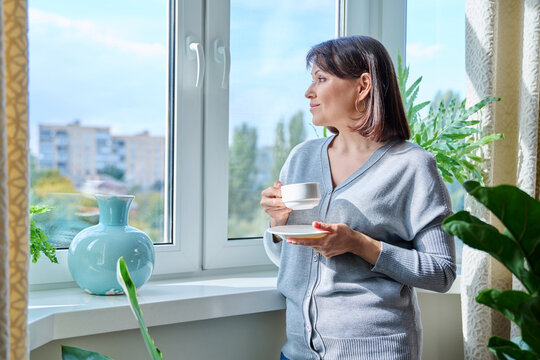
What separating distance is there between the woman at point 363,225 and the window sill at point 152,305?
13 cm

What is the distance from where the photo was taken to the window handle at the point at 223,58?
6.11ft

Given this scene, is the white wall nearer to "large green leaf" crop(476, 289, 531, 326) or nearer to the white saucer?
the white saucer

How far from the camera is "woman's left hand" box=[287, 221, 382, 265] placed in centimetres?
131

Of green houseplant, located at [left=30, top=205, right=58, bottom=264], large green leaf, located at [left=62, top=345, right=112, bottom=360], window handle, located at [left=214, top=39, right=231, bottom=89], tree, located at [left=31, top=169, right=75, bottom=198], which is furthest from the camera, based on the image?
window handle, located at [left=214, top=39, right=231, bottom=89]

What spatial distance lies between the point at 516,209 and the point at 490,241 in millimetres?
40

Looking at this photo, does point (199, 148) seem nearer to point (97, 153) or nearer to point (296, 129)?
point (97, 153)

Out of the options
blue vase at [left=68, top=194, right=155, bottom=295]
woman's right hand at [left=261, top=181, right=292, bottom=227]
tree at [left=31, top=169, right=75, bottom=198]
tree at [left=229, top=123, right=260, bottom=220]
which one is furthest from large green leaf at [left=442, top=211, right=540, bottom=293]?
tree at [left=229, top=123, right=260, bottom=220]

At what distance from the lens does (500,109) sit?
1797 millimetres

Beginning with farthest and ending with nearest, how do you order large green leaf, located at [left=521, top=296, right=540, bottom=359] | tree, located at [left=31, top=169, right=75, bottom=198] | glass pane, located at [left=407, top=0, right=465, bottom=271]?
glass pane, located at [left=407, top=0, right=465, bottom=271], tree, located at [left=31, top=169, right=75, bottom=198], large green leaf, located at [left=521, top=296, right=540, bottom=359]

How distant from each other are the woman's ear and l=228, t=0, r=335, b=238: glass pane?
1.44 feet

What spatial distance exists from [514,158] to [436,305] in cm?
56

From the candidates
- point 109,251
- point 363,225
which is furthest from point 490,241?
point 109,251

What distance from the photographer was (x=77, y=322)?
4.32 ft

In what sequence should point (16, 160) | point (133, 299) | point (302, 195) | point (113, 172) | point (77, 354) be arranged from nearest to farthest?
point (133, 299)
point (77, 354)
point (16, 160)
point (302, 195)
point (113, 172)
